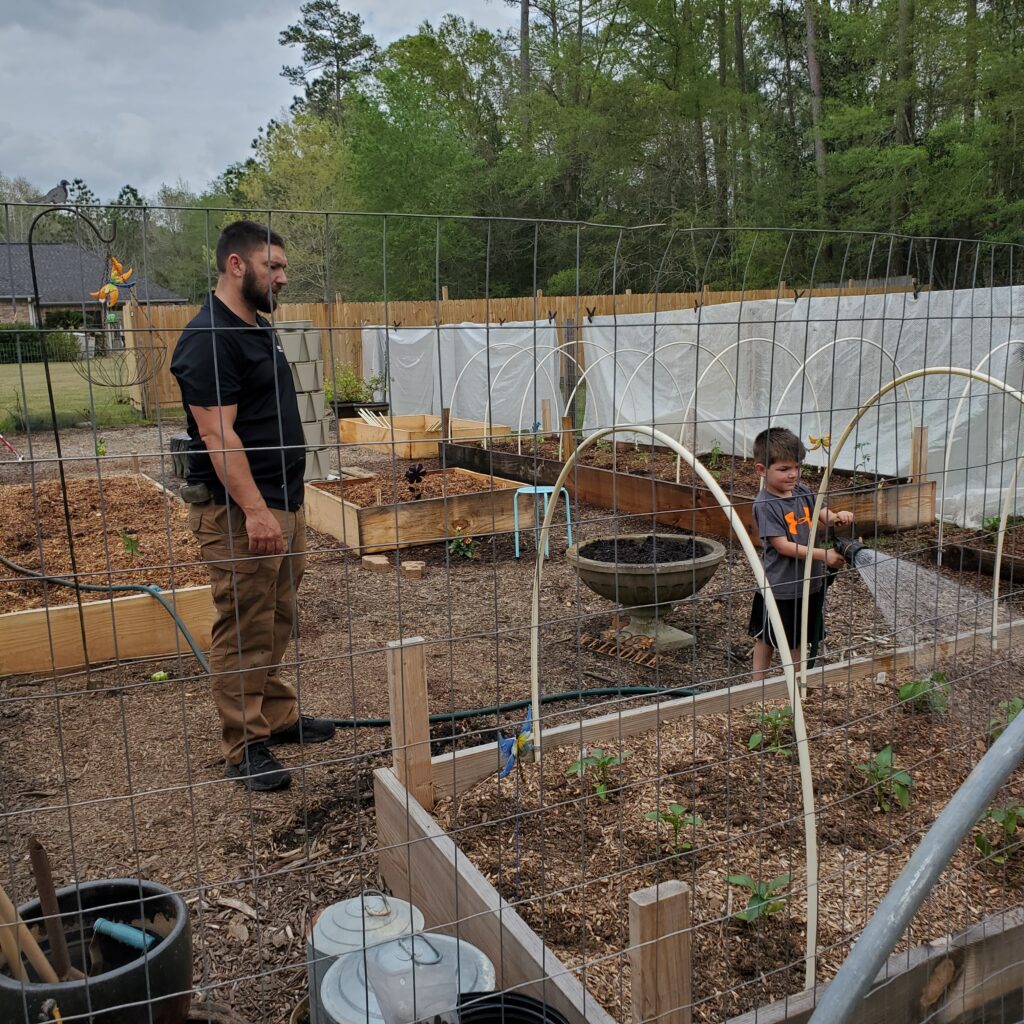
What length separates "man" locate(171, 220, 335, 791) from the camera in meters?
2.71

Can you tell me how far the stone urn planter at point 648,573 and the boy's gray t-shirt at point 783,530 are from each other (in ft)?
1.09

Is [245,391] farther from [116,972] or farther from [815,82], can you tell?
[815,82]

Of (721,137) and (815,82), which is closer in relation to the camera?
(815,82)

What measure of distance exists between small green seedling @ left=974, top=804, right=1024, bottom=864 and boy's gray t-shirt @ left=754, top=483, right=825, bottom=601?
1131 mm

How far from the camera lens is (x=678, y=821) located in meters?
2.43

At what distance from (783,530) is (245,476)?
7.17 feet

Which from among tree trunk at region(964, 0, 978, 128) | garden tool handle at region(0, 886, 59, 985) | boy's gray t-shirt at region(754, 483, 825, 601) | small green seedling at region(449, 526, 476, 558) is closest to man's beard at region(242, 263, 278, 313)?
garden tool handle at region(0, 886, 59, 985)

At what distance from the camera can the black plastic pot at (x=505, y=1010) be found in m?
1.73

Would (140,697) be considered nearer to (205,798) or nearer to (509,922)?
(205,798)

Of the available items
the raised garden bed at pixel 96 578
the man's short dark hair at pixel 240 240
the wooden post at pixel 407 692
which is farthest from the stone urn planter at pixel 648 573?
the raised garden bed at pixel 96 578

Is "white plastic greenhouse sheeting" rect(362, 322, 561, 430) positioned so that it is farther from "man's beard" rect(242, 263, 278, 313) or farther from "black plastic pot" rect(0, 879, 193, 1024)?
"black plastic pot" rect(0, 879, 193, 1024)

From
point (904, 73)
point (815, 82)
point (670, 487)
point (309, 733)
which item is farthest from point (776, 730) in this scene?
point (815, 82)

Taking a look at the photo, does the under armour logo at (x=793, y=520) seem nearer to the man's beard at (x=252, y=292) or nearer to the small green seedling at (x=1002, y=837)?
the small green seedling at (x=1002, y=837)

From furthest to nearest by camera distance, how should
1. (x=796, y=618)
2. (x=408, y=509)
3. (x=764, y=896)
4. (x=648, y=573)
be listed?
(x=408, y=509) < (x=648, y=573) < (x=796, y=618) < (x=764, y=896)
